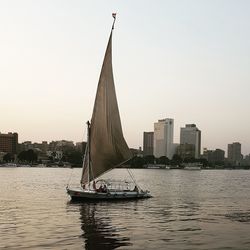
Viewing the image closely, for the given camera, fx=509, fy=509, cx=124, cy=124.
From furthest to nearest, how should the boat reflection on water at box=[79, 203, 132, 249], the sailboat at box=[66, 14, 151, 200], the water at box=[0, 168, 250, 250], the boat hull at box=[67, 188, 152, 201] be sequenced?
the boat hull at box=[67, 188, 152, 201] → the sailboat at box=[66, 14, 151, 200] → the water at box=[0, 168, 250, 250] → the boat reflection on water at box=[79, 203, 132, 249]

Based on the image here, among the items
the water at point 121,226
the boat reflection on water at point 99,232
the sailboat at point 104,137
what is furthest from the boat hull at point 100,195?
the boat reflection on water at point 99,232

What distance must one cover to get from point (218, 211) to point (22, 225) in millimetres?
24058

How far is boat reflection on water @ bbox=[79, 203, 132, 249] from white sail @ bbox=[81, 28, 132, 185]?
923cm

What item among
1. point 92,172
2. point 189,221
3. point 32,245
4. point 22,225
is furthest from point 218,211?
point 32,245

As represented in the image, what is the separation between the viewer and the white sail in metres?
60.0

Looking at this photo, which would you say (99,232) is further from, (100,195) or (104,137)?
(100,195)

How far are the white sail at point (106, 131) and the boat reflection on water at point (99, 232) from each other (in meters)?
9.23

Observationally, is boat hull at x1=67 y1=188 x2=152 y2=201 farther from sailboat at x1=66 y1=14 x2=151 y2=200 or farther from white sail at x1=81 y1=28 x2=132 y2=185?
white sail at x1=81 y1=28 x2=132 y2=185

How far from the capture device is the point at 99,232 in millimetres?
38438

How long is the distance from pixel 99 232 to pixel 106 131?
23.0 meters

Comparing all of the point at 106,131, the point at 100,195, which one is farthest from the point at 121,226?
the point at 100,195

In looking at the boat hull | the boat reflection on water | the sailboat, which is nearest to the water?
the boat reflection on water

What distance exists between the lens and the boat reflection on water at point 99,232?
3309 cm

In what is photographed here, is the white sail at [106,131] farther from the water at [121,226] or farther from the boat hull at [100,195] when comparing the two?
the water at [121,226]
